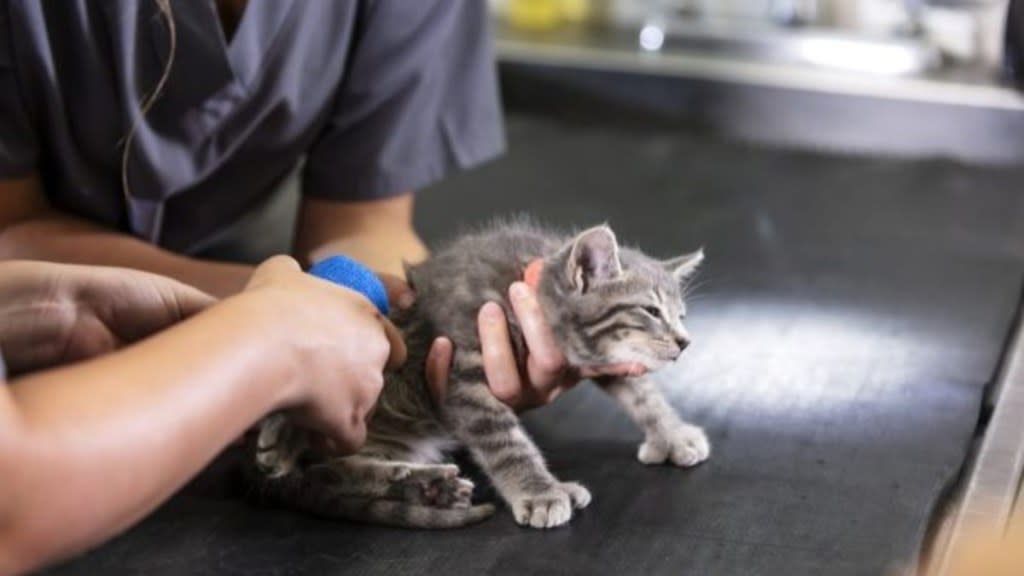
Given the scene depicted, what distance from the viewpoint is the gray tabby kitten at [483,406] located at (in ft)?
4.88

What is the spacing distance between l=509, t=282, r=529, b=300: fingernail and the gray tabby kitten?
0.02 metres

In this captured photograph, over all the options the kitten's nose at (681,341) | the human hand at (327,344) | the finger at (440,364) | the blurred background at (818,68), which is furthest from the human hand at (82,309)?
the blurred background at (818,68)

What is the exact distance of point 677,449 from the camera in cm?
162

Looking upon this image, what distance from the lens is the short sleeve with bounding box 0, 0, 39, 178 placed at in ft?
5.66

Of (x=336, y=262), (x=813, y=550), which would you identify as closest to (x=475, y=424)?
(x=336, y=262)

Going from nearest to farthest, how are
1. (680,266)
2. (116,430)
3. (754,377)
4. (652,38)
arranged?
(116,430) → (680,266) → (754,377) → (652,38)

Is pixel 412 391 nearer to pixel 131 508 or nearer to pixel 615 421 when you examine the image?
pixel 615 421

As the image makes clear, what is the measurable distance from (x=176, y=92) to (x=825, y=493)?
0.88 metres

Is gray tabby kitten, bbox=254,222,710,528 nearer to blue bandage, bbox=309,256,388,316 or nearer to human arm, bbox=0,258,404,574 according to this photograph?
blue bandage, bbox=309,256,388,316

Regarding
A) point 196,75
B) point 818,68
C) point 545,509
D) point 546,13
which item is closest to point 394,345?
point 545,509

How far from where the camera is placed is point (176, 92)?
1820 mm

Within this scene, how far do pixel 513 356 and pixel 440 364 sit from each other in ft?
0.25

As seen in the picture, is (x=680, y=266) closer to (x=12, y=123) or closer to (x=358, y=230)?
(x=358, y=230)

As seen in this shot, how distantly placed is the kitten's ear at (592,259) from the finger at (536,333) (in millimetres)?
49
